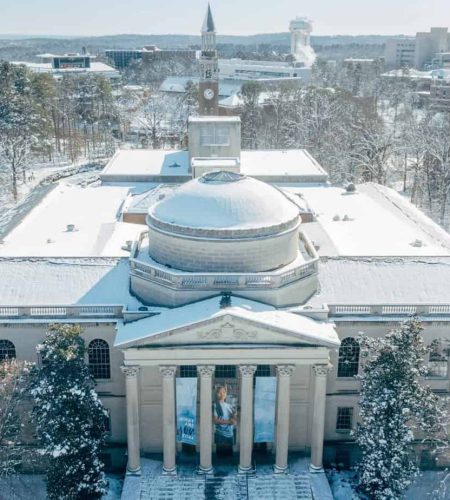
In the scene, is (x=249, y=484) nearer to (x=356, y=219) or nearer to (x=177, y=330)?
(x=177, y=330)

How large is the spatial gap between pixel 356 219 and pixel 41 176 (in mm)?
69147

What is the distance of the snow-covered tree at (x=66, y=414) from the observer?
35781mm

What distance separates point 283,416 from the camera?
128 feet

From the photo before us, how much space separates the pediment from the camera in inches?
1437

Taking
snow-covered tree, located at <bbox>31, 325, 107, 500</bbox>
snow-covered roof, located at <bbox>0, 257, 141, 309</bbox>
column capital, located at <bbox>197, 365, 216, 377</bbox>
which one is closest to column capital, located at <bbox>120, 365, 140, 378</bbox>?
snow-covered tree, located at <bbox>31, 325, 107, 500</bbox>

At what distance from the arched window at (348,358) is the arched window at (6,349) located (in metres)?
Answer: 20.5

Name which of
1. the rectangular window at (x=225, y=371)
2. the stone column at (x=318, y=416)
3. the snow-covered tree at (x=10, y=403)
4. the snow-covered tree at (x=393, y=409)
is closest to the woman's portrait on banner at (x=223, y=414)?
the rectangular window at (x=225, y=371)

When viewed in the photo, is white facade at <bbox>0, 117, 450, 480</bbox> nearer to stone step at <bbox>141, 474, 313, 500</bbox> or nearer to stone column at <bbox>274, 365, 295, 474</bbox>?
stone column at <bbox>274, 365, 295, 474</bbox>

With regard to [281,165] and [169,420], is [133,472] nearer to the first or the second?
[169,420]

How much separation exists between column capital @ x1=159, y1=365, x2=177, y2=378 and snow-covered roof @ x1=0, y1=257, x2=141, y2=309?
486 cm

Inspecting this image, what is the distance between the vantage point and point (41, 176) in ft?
369

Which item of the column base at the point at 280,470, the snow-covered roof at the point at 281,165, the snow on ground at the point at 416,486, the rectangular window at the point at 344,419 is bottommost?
the snow on ground at the point at 416,486

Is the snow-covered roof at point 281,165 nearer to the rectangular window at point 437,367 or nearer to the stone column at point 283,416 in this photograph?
the rectangular window at point 437,367

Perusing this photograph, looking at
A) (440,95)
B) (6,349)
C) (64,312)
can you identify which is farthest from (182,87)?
(6,349)
